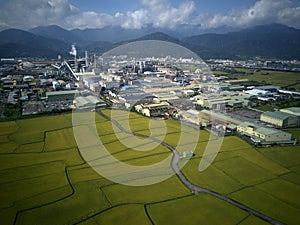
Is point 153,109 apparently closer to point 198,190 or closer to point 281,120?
point 281,120

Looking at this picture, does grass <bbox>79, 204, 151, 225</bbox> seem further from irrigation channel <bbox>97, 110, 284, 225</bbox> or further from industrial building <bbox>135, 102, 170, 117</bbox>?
industrial building <bbox>135, 102, 170, 117</bbox>

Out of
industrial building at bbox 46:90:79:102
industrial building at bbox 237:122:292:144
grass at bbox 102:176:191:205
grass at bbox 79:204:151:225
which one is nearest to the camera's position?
grass at bbox 79:204:151:225

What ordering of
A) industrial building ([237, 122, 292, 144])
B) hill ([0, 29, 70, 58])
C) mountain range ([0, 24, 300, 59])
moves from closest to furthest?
industrial building ([237, 122, 292, 144])
hill ([0, 29, 70, 58])
mountain range ([0, 24, 300, 59])

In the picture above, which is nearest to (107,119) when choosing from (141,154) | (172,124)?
(172,124)

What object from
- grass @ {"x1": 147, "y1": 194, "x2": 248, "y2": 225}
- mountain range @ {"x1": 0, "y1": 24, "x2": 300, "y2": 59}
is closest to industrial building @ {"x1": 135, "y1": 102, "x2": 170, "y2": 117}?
grass @ {"x1": 147, "y1": 194, "x2": 248, "y2": 225}

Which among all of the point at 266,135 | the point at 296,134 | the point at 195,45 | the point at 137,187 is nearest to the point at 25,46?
the point at 195,45

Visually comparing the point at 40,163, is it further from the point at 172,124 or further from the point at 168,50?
the point at 168,50

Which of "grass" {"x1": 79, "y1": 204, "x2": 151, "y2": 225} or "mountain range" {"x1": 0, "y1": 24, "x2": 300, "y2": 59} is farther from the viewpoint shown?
"mountain range" {"x1": 0, "y1": 24, "x2": 300, "y2": 59}
